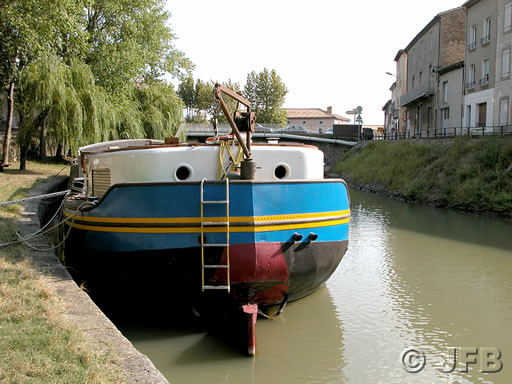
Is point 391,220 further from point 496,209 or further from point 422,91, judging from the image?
point 422,91

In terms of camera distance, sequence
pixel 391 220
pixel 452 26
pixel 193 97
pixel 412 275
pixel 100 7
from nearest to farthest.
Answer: pixel 412 275
pixel 391 220
pixel 100 7
pixel 452 26
pixel 193 97

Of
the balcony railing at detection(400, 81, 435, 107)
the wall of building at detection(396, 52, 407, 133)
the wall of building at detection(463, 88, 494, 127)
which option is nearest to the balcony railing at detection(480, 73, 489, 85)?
the wall of building at detection(463, 88, 494, 127)

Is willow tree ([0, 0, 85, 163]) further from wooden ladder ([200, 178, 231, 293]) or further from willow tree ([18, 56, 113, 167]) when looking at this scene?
wooden ladder ([200, 178, 231, 293])

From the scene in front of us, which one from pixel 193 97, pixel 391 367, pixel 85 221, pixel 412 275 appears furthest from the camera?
pixel 193 97

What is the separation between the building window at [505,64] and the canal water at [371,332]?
60.4 ft

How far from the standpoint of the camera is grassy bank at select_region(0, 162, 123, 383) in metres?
3.78

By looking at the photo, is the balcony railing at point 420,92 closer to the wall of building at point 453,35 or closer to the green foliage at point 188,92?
the wall of building at point 453,35

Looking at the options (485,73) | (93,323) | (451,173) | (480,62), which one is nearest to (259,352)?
(93,323)

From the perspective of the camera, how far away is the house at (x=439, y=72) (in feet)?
114

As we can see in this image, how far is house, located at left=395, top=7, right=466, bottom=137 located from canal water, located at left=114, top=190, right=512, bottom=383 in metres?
23.7

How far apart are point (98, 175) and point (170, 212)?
7.56 feet

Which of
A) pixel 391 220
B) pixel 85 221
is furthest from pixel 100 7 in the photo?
pixel 85 221

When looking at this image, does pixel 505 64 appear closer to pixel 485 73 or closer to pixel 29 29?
pixel 485 73

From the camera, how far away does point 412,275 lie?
10414 mm
